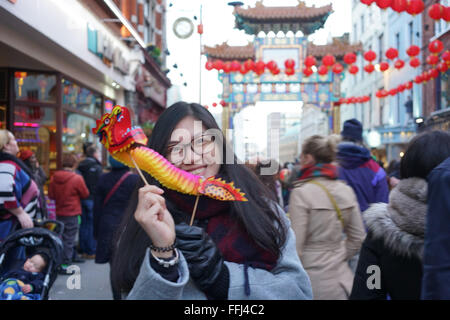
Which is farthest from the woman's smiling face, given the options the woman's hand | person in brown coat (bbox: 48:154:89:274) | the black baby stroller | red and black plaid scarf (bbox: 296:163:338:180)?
person in brown coat (bbox: 48:154:89:274)

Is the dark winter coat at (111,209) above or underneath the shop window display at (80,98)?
underneath

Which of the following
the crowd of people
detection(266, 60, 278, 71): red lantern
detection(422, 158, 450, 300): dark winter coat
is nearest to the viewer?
detection(422, 158, 450, 300): dark winter coat

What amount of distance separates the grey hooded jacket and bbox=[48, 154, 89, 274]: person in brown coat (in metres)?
5.88

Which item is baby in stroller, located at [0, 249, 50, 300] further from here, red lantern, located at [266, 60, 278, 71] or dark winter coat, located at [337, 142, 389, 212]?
red lantern, located at [266, 60, 278, 71]

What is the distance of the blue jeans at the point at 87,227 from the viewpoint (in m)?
7.83

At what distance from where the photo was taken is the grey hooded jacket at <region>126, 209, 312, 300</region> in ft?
4.92

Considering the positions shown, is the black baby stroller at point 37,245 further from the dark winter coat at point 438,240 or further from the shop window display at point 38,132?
the shop window display at point 38,132

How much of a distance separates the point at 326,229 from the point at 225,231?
171cm

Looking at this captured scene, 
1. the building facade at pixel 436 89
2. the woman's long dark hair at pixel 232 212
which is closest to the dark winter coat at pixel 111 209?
the woman's long dark hair at pixel 232 212

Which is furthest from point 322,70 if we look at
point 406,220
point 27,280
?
point 406,220

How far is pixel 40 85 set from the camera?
9.75 meters

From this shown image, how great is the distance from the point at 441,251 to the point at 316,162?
2.26 m

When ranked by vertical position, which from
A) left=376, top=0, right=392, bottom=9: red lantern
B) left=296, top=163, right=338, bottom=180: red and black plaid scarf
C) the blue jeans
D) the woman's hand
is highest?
left=376, top=0, right=392, bottom=9: red lantern
